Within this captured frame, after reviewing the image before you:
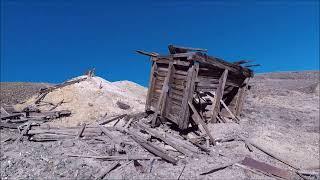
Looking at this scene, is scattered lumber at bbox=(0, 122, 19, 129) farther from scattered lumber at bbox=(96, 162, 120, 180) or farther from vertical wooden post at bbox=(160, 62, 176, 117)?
scattered lumber at bbox=(96, 162, 120, 180)

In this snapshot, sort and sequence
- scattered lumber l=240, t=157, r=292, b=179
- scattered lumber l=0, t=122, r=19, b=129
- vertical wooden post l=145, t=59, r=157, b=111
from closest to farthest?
scattered lumber l=240, t=157, r=292, b=179 → scattered lumber l=0, t=122, r=19, b=129 → vertical wooden post l=145, t=59, r=157, b=111

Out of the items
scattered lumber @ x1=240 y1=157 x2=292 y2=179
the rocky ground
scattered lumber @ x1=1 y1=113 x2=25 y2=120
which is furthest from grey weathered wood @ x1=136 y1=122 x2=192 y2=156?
scattered lumber @ x1=1 y1=113 x2=25 y2=120

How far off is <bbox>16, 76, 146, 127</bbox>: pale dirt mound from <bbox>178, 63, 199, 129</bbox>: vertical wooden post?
4.64 metres

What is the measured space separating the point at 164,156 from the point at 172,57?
4530 mm

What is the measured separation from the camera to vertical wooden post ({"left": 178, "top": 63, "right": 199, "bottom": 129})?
1154cm

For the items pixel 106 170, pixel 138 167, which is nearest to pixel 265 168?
pixel 138 167

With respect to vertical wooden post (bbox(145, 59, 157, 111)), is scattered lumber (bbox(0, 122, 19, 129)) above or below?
below

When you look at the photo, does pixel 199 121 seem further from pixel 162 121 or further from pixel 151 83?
pixel 151 83

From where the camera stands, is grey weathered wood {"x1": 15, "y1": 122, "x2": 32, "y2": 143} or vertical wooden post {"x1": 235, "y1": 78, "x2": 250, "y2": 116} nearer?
grey weathered wood {"x1": 15, "y1": 122, "x2": 32, "y2": 143}

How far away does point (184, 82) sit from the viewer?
39.8ft

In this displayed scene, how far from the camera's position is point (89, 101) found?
16625 mm

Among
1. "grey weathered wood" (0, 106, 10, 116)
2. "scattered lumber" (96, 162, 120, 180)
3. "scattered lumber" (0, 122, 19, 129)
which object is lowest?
"scattered lumber" (0, 122, 19, 129)

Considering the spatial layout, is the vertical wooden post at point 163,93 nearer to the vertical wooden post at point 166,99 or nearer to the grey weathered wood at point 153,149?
the vertical wooden post at point 166,99

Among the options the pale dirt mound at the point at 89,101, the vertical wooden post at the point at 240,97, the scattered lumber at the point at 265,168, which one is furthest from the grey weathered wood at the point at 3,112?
the scattered lumber at the point at 265,168
